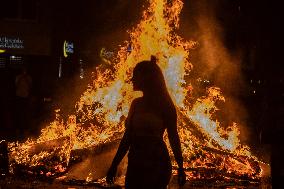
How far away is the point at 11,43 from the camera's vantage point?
1027 inches

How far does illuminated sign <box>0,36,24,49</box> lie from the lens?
26.0m

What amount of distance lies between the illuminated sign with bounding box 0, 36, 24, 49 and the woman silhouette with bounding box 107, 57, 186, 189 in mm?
22548

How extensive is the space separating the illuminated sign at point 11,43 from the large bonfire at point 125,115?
14475 millimetres

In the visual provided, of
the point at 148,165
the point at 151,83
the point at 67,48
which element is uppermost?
the point at 67,48

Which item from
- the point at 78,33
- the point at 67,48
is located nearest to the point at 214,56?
the point at 78,33

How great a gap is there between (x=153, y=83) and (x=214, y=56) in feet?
93.7

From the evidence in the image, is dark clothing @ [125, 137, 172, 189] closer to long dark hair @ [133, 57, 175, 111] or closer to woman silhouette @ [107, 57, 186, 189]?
woman silhouette @ [107, 57, 186, 189]

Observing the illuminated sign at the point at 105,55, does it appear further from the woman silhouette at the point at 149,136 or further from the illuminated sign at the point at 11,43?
the woman silhouette at the point at 149,136

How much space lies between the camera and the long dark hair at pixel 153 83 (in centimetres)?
450

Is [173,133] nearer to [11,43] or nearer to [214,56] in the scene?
[11,43]

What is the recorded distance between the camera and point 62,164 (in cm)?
958

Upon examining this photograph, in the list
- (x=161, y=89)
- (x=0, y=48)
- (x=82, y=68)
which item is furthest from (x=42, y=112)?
(x=161, y=89)

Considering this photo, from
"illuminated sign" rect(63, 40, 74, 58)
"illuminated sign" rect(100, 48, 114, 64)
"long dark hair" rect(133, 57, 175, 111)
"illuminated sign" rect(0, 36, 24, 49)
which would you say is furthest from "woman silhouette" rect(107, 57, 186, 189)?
"illuminated sign" rect(100, 48, 114, 64)

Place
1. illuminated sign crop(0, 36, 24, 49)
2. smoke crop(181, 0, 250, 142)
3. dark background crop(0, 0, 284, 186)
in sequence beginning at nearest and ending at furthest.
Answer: illuminated sign crop(0, 36, 24, 49) → dark background crop(0, 0, 284, 186) → smoke crop(181, 0, 250, 142)
